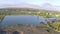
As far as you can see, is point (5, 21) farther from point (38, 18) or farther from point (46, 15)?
point (46, 15)

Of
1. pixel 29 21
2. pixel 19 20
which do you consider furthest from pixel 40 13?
pixel 19 20

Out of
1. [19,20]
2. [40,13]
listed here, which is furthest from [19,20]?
[40,13]

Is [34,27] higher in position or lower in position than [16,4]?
lower

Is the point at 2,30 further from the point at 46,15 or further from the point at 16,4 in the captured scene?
the point at 46,15

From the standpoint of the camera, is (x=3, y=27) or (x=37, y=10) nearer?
(x=3, y=27)

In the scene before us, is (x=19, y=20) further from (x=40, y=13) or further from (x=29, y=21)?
(x=40, y=13)

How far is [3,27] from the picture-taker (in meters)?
2.36

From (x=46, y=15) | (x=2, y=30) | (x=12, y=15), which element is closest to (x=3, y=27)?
(x=2, y=30)

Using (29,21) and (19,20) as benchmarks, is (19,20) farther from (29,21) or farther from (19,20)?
(29,21)

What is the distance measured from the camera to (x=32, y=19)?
242 cm

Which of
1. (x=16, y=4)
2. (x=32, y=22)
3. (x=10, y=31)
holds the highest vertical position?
(x=16, y=4)

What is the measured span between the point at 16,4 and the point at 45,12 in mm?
545

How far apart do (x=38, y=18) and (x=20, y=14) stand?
0.33 metres

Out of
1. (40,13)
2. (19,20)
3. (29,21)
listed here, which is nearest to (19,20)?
(19,20)
